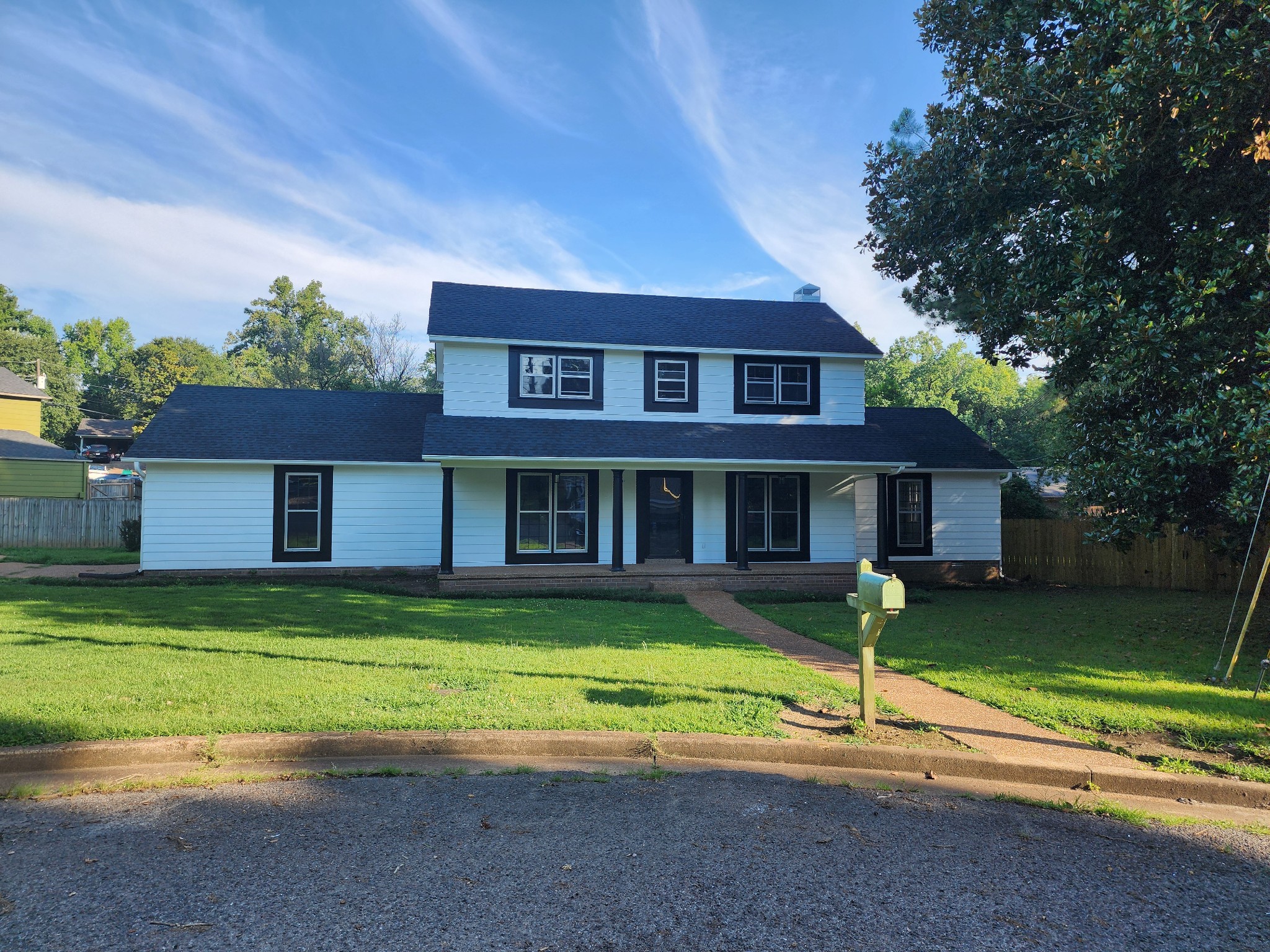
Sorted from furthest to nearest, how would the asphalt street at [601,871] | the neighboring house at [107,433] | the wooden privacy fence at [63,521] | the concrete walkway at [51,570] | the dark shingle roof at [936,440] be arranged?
the neighboring house at [107,433], the wooden privacy fence at [63,521], the dark shingle roof at [936,440], the concrete walkway at [51,570], the asphalt street at [601,871]

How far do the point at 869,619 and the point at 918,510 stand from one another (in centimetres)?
1439

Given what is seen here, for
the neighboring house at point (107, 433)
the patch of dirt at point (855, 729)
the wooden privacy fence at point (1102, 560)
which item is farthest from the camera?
the neighboring house at point (107, 433)

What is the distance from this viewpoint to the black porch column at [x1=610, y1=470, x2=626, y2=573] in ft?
52.6

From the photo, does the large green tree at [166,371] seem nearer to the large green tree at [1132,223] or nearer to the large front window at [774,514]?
the large front window at [774,514]

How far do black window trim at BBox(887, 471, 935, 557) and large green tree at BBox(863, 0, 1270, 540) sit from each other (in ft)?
20.4

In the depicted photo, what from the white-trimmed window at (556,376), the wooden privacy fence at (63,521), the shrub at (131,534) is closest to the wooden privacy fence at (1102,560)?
the white-trimmed window at (556,376)

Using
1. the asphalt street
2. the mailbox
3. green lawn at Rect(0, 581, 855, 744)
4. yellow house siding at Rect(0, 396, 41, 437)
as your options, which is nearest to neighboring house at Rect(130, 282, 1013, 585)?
green lawn at Rect(0, 581, 855, 744)

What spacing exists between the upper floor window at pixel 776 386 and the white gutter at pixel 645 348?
28 cm

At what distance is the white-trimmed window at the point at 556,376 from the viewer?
17.4m

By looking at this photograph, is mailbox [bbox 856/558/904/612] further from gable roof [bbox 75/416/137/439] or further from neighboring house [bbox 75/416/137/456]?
gable roof [bbox 75/416/137/439]

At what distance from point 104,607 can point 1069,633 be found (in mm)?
14158

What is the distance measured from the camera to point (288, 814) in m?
4.31

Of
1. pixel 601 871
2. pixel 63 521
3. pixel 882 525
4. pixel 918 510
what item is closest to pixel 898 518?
pixel 918 510

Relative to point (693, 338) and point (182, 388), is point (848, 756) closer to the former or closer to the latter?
point (693, 338)
